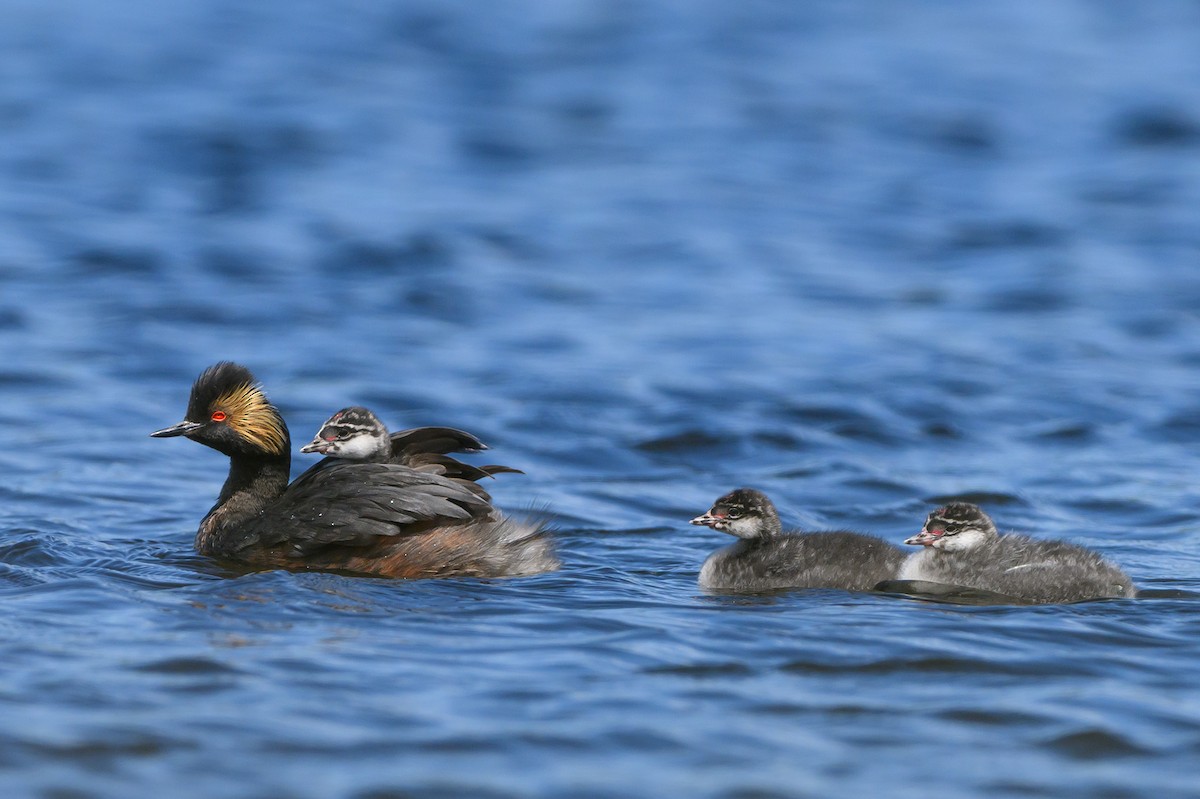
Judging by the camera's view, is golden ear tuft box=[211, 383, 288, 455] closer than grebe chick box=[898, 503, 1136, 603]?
No

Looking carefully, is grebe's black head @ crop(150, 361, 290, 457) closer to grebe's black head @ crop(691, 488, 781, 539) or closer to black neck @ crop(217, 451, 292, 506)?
black neck @ crop(217, 451, 292, 506)

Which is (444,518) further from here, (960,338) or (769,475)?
(960,338)

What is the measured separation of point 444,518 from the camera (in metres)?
8.04

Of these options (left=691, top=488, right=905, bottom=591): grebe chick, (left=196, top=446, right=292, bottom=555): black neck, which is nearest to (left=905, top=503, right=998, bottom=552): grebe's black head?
(left=691, top=488, right=905, bottom=591): grebe chick

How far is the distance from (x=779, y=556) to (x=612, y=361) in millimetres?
6049

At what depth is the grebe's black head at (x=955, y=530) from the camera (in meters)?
7.93

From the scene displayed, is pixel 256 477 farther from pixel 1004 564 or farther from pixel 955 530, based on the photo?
pixel 1004 564

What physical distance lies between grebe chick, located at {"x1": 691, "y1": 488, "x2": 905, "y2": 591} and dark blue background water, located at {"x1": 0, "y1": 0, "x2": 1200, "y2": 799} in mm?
266

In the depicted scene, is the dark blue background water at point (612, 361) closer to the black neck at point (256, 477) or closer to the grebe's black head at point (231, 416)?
the black neck at point (256, 477)

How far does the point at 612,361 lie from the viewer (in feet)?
46.1

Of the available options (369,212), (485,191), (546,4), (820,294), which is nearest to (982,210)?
(820,294)

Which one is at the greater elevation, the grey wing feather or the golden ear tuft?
the golden ear tuft

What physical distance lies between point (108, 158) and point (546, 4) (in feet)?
35.0

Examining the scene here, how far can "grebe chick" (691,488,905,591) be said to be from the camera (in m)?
7.89
